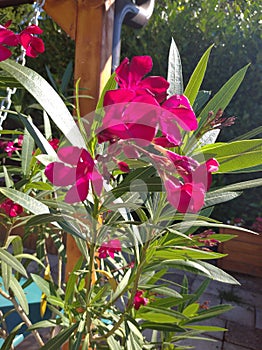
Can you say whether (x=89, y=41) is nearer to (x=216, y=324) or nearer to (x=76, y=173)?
(x=76, y=173)

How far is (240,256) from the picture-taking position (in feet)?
9.59

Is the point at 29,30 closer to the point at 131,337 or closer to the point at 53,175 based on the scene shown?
the point at 53,175

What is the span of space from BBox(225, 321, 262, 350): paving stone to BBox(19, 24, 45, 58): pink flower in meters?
1.90

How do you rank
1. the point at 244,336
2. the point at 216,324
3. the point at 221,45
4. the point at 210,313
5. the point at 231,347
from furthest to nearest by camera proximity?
the point at 221,45
the point at 216,324
the point at 244,336
the point at 231,347
the point at 210,313

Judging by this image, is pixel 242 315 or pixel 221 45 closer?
pixel 242 315

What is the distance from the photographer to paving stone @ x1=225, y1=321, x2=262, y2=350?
2008mm

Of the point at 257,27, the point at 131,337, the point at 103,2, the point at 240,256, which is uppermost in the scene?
the point at 257,27

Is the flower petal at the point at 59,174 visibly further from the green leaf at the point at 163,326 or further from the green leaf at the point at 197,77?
the green leaf at the point at 163,326

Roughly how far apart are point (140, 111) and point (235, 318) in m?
2.19

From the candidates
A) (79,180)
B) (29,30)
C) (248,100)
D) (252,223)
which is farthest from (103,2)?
(252,223)

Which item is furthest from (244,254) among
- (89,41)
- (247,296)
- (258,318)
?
(89,41)

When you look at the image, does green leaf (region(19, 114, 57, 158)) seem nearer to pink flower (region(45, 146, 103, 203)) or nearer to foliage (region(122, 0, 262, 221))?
pink flower (region(45, 146, 103, 203))

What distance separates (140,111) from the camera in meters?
0.39

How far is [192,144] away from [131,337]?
1.68 feet
